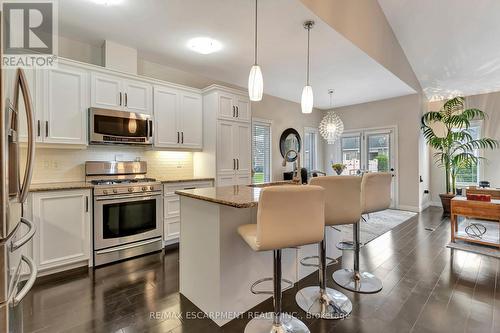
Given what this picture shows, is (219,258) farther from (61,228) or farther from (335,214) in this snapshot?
(61,228)

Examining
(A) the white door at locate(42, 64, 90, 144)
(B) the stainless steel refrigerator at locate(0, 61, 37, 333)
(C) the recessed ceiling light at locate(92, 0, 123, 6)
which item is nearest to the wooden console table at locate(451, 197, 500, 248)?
(B) the stainless steel refrigerator at locate(0, 61, 37, 333)

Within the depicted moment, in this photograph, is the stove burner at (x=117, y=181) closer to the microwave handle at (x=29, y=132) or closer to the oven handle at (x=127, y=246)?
the oven handle at (x=127, y=246)

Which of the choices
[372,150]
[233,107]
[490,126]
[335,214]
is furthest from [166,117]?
[490,126]

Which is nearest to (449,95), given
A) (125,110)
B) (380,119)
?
(380,119)

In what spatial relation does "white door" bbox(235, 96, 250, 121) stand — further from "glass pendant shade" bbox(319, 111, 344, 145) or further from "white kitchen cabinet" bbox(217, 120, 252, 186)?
"glass pendant shade" bbox(319, 111, 344, 145)

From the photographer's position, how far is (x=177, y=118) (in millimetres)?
3877

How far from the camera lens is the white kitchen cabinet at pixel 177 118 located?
368cm

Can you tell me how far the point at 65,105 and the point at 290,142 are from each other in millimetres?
4747

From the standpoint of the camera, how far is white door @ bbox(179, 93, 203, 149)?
3.95 metres

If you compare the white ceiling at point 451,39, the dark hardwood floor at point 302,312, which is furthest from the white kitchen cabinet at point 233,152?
the white ceiling at point 451,39

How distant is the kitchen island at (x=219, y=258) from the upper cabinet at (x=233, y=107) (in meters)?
2.20

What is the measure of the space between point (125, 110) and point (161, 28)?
1.16m

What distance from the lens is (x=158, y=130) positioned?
3.66m

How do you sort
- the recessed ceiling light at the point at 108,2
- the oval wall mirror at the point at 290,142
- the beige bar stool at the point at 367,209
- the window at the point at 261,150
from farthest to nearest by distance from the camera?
1. the oval wall mirror at the point at 290,142
2. the window at the point at 261,150
3. the recessed ceiling light at the point at 108,2
4. the beige bar stool at the point at 367,209
